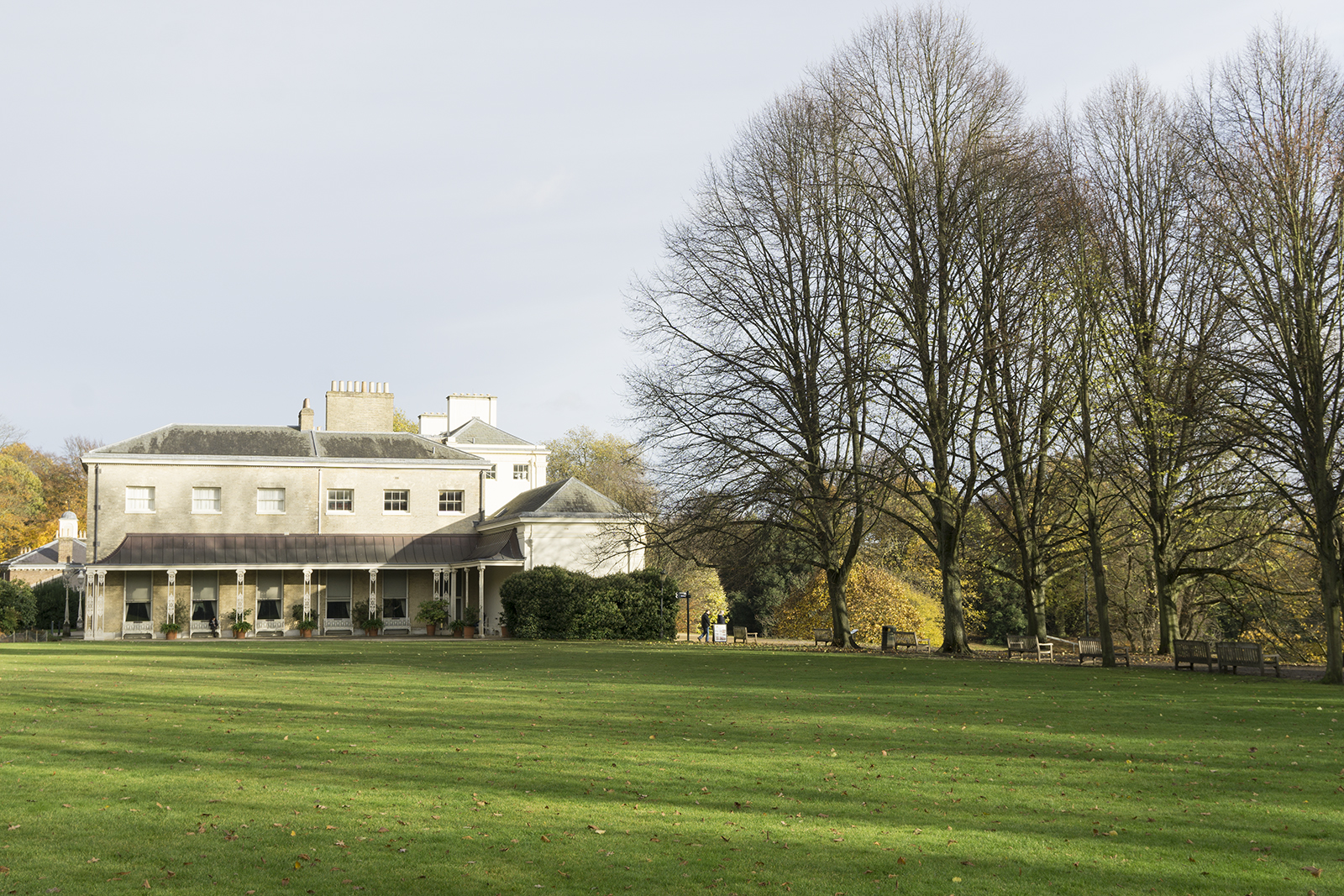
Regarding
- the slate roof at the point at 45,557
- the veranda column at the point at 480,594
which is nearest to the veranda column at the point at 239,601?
the veranda column at the point at 480,594

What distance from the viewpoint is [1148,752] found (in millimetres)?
12172

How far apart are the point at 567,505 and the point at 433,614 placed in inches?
282

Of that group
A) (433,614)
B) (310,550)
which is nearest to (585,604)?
(433,614)

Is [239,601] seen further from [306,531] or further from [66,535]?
[66,535]

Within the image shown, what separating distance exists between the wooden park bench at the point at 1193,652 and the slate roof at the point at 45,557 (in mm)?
52718

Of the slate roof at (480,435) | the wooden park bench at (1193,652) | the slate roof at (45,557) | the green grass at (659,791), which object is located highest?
the slate roof at (480,435)

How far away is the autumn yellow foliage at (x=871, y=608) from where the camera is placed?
45.7m

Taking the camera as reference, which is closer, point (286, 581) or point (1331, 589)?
point (1331, 589)

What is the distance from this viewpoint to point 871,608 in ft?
151

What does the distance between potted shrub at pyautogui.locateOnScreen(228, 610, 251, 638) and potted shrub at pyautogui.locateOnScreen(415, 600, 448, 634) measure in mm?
6833

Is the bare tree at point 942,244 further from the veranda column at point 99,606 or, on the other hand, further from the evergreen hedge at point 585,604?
the veranda column at point 99,606

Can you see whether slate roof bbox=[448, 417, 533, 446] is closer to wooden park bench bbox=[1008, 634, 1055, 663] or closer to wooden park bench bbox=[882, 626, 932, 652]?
wooden park bench bbox=[882, 626, 932, 652]

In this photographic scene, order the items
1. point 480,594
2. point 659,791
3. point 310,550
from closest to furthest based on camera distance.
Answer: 1. point 659,791
2. point 480,594
3. point 310,550

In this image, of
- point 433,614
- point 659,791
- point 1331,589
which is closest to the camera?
point 659,791
